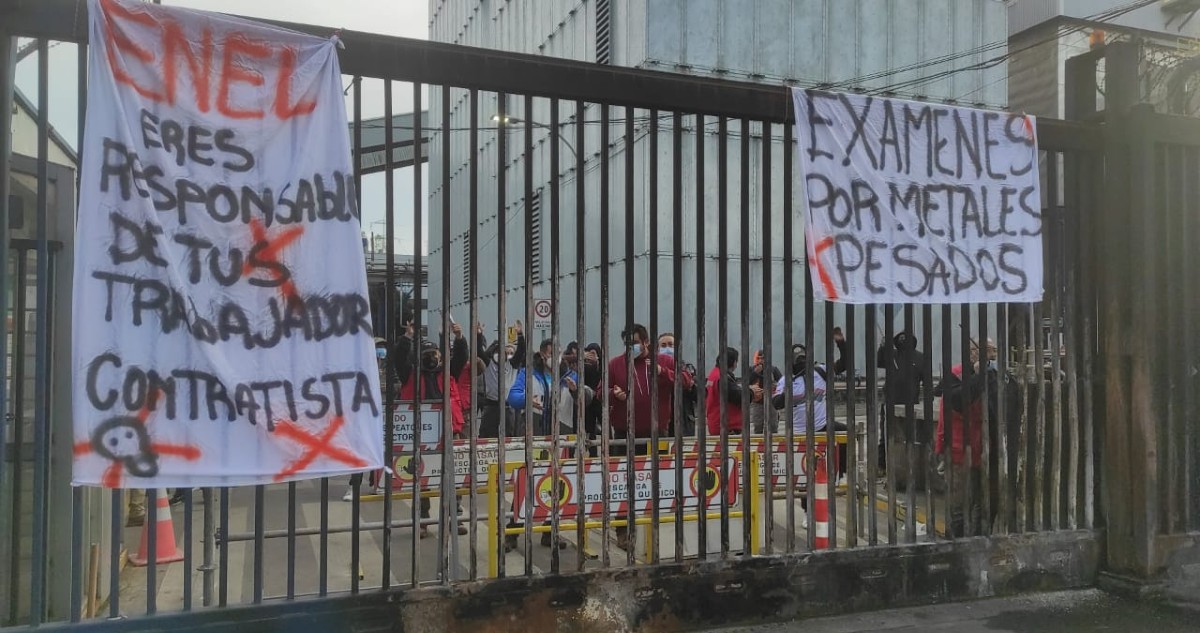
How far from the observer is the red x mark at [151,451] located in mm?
3564

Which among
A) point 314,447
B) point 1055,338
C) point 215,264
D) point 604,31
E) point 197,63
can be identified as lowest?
point 314,447

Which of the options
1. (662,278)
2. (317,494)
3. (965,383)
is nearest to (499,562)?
(965,383)

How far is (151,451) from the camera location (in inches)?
145

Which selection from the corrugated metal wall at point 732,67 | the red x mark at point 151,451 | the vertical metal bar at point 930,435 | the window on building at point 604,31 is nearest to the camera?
the red x mark at point 151,451

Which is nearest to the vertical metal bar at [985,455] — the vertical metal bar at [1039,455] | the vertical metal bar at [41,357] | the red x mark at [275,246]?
the vertical metal bar at [1039,455]

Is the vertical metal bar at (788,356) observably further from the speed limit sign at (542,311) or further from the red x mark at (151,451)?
the speed limit sign at (542,311)

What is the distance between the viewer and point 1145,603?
5414mm

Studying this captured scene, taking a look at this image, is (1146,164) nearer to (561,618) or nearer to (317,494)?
(561,618)

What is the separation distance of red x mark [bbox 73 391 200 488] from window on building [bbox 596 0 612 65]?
17.3 metres

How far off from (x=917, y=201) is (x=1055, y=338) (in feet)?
4.56

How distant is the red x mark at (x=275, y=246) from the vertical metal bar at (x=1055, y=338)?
4489mm

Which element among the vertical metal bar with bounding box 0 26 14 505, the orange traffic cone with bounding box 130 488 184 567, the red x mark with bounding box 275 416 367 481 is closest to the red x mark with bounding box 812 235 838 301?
the red x mark with bounding box 275 416 367 481

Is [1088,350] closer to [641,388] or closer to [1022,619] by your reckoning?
[1022,619]

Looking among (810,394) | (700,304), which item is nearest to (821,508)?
(810,394)
